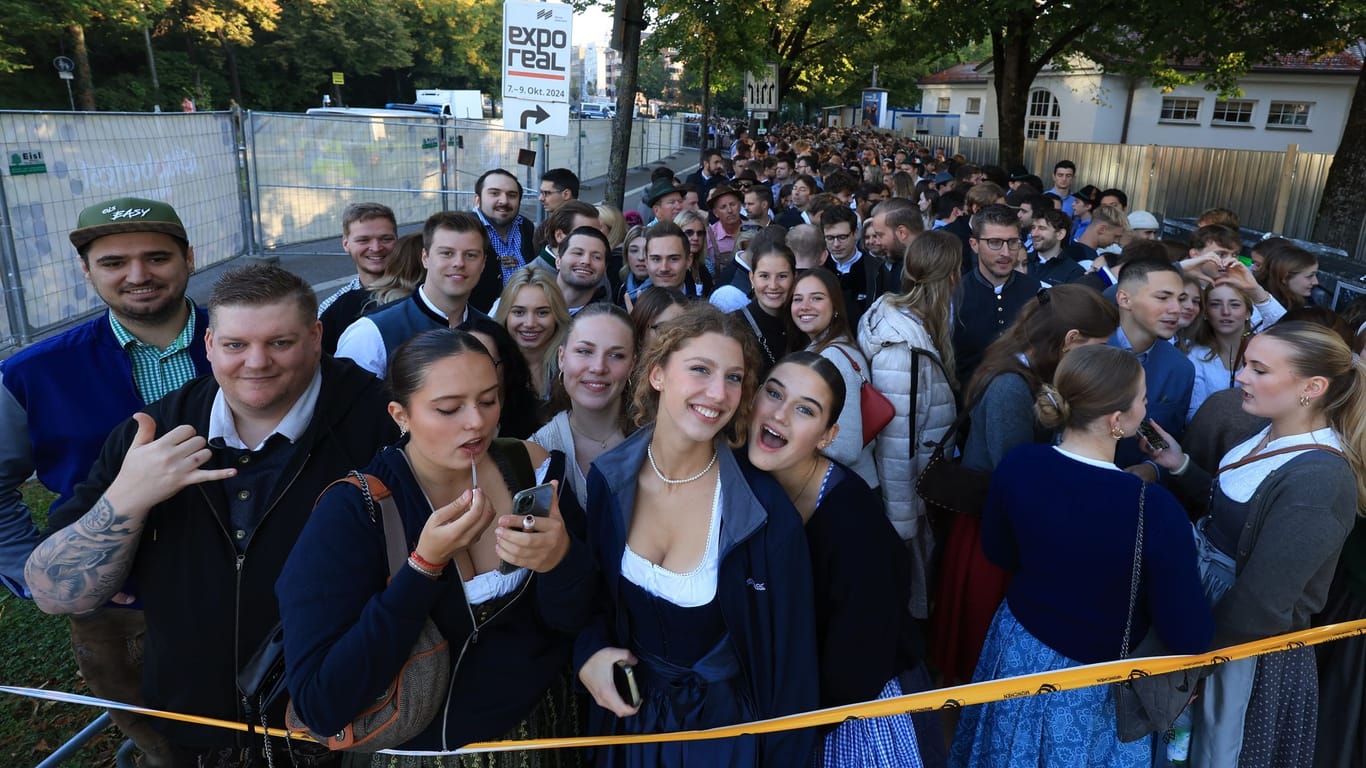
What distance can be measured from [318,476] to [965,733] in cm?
262

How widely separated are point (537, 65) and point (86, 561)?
6.17 meters

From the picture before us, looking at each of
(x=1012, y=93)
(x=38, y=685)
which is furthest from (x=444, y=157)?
(x=38, y=685)

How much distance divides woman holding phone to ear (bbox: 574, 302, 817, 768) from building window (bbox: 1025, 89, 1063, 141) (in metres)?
45.4

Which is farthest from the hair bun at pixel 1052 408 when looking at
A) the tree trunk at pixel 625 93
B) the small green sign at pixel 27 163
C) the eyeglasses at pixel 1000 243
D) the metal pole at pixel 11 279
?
the small green sign at pixel 27 163

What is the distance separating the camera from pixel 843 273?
6664 millimetres

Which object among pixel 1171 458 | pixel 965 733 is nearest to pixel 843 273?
pixel 1171 458

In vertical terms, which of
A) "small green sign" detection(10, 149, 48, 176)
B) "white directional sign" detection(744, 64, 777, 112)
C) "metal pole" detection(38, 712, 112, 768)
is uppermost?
"white directional sign" detection(744, 64, 777, 112)

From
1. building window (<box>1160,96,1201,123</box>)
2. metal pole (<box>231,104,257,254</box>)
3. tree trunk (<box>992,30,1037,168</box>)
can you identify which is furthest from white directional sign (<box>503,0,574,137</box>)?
building window (<box>1160,96,1201,123</box>)

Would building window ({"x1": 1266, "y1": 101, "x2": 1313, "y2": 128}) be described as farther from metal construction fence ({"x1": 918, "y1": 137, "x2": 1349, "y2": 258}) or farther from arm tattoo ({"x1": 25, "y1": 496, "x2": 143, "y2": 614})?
arm tattoo ({"x1": 25, "y1": 496, "x2": 143, "y2": 614})

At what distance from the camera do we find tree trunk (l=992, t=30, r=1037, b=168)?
1659cm

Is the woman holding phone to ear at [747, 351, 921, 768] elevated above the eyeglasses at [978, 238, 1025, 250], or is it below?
below

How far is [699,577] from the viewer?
2277 mm

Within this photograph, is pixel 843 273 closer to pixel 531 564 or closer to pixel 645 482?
pixel 645 482

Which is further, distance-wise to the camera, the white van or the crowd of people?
the white van
